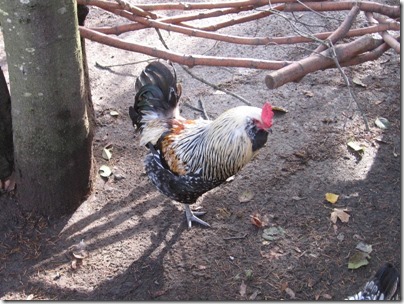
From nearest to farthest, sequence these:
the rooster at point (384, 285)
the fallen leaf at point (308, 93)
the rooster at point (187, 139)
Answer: the rooster at point (384, 285)
the rooster at point (187, 139)
the fallen leaf at point (308, 93)

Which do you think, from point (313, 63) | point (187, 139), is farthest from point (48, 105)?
point (313, 63)

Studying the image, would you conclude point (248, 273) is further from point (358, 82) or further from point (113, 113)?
point (358, 82)

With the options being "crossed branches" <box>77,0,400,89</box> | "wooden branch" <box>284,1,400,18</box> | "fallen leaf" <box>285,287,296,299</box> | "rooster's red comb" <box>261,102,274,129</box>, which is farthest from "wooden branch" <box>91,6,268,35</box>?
"fallen leaf" <box>285,287,296,299</box>

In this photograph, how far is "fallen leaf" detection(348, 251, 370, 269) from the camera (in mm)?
4062

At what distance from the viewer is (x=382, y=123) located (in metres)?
5.50

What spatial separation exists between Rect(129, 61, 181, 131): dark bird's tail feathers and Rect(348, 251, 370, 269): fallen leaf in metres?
1.98

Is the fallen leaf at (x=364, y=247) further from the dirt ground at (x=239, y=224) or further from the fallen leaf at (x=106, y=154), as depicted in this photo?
the fallen leaf at (x=106, y=154)

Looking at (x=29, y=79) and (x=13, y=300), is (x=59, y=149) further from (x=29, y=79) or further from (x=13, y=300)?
(x=13, y=300)

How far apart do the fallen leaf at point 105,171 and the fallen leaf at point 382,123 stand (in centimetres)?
297

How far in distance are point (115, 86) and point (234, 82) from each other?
4.77 feet

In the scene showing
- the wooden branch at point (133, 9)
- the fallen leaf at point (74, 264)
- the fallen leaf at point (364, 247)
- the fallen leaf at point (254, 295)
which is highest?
the wooden branch at point (133, 9)

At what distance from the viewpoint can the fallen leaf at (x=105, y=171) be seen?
15.9 feet

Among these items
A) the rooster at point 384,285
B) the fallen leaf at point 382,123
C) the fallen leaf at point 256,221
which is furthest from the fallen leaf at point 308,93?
the rooster at point 384,285

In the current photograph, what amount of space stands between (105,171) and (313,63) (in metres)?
2.54
